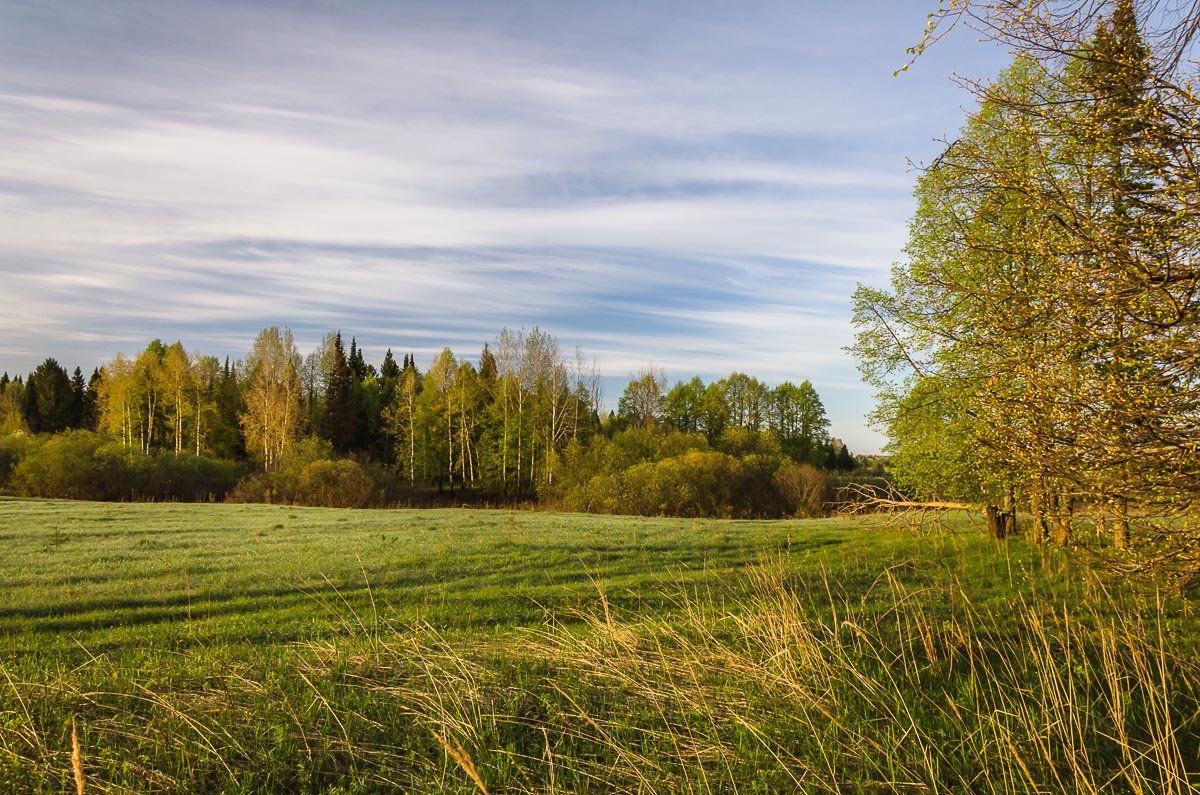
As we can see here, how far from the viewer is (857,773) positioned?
4512 mm

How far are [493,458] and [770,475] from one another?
22.1 meters

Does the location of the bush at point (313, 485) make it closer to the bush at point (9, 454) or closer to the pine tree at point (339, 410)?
the bush at point (9, 454)

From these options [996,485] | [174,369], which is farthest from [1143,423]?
[174,369]

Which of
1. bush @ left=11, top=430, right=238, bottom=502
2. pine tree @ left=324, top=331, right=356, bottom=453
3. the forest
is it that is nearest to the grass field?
the forest

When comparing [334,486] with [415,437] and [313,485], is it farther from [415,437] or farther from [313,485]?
[415,437]

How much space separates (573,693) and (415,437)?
55731mm

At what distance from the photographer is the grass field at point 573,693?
4.45m

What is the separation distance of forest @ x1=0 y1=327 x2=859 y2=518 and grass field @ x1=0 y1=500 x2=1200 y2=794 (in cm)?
2998

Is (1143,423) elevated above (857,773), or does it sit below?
above

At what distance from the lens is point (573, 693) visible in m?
5.63

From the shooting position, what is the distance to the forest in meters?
41.3

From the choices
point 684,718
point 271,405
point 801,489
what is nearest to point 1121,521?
point 684,718

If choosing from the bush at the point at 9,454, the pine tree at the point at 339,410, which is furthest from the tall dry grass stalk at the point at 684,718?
the pine tree at the point at 339,410

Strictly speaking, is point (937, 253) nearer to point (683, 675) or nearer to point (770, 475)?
point (683, 675)
